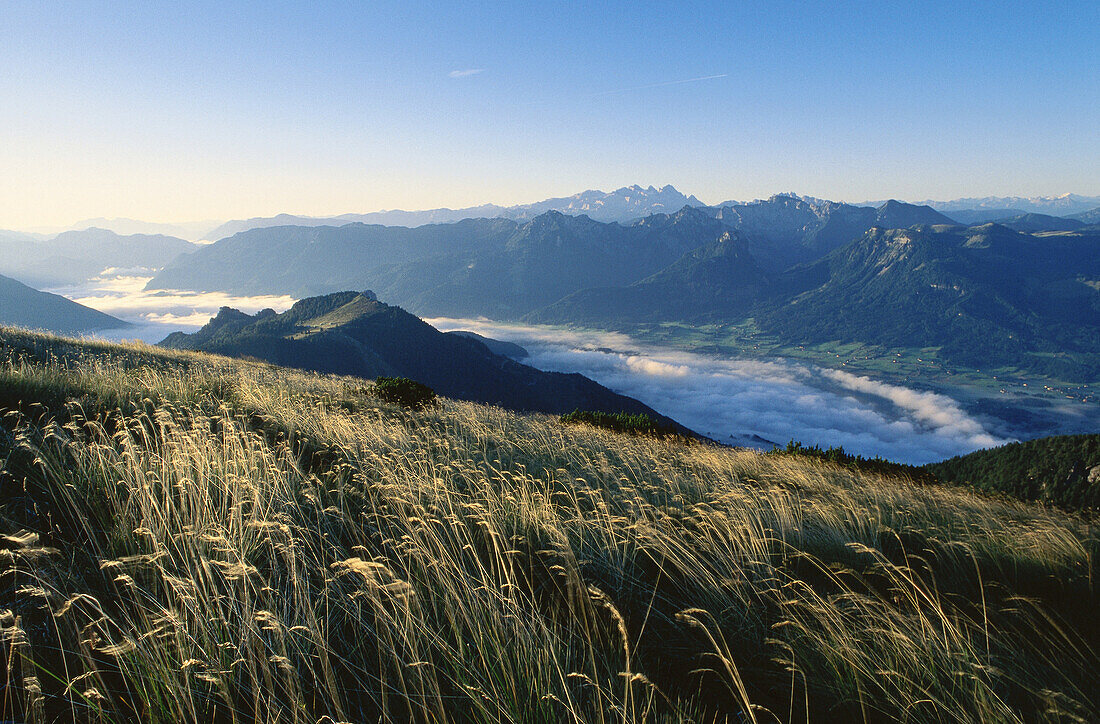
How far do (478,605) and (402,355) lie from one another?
503ft

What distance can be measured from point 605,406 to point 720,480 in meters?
129

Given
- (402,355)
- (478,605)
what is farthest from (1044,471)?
(402,355)

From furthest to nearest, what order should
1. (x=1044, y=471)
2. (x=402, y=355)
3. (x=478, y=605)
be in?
(x=402, y=355) → (x=1044, y=471) → (x=478, y=605)

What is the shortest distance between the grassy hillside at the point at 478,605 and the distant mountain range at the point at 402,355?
389ft

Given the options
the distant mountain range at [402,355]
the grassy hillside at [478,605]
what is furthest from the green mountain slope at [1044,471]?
the distant mountain range at [402,355]

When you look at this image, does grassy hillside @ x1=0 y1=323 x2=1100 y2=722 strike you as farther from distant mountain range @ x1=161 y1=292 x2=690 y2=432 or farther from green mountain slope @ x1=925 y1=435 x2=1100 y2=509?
distant mountain range @ x1=161 y1=292 x2=690 y2=432

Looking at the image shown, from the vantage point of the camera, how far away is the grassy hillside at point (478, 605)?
2.37 m

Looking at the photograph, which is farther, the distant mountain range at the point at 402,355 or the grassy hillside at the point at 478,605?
the distant mountain range at the point at 402,355

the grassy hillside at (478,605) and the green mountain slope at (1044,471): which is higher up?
the grassy hillside at (478,605)

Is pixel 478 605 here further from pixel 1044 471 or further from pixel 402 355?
pixel 402 355

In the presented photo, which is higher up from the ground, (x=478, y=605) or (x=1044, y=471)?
(x=478, y=605)

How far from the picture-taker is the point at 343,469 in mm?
5500

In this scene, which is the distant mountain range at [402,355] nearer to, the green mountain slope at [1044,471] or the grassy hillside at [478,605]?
the green mountain slope at [1044,471]

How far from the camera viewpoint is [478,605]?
292 centimetres
